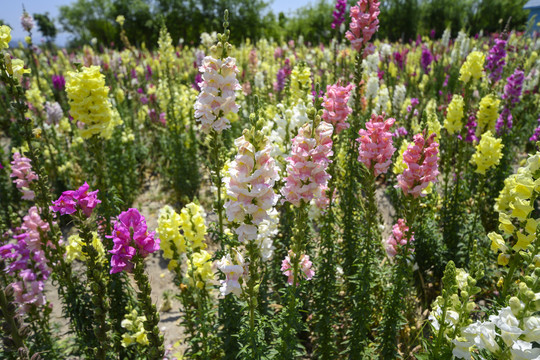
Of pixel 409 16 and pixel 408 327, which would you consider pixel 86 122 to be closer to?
pixel 408 327

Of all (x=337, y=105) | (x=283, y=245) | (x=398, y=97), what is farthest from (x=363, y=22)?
(x=398, y=97)

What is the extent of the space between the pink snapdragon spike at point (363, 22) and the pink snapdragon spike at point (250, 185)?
2.45 metres

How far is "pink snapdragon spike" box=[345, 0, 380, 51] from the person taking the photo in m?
3.65

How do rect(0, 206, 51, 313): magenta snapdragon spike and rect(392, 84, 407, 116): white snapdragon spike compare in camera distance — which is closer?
rect(0, 206, 51, 313): magenta snapdragon spike

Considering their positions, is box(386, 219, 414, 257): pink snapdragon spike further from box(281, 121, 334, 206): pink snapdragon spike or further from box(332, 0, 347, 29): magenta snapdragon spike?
box(332, 0, 347, 29): magenta snapdragon spike

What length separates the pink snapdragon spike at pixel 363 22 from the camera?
3652 mm

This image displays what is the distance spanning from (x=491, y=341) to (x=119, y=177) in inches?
233

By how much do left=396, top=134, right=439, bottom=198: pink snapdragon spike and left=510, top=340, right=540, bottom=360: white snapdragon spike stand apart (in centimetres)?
131

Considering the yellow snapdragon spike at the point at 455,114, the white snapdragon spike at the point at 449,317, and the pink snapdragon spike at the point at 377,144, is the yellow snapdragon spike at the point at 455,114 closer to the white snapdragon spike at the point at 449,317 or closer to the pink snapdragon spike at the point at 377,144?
the pink snapdragon spike at the point at 377,144

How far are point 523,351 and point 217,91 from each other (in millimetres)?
2528

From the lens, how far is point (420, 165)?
2.71 m

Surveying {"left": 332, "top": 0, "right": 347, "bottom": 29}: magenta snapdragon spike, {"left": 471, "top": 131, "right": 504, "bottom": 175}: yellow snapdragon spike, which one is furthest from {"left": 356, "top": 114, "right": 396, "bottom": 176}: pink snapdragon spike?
{"left": 332, "top": 0, "right": 347, "bottom": 29}: magenta snapdragon spike

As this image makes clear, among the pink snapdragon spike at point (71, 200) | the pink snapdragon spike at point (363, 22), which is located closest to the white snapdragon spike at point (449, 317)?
the pink snapdragon spike at point (71, 200)

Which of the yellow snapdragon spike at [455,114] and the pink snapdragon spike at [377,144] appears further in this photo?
the yellow snapdragon spike at [455,114]
